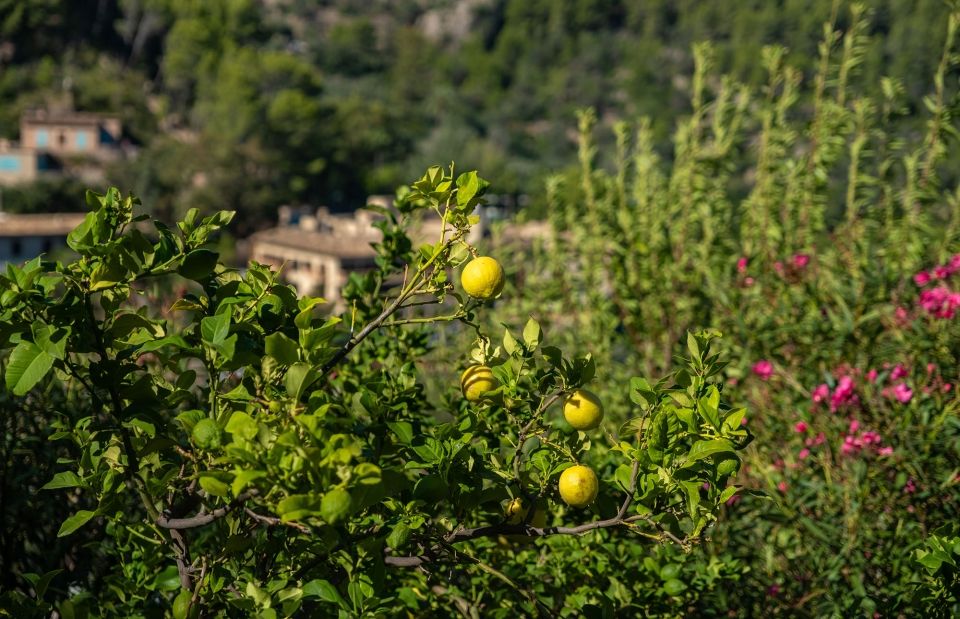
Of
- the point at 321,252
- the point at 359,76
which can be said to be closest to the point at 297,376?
the point at 321,252

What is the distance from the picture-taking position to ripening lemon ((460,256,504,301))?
1.79 meters

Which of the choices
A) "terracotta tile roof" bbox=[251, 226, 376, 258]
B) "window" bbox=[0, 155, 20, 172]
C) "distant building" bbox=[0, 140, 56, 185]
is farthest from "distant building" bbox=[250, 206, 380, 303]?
"window" bbox=[0, 155, 20, 172]

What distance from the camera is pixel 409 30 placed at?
271 ft

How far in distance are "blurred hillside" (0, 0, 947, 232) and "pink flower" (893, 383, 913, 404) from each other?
32421mm

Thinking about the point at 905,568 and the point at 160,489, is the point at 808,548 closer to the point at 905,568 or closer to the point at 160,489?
the point at 905,568

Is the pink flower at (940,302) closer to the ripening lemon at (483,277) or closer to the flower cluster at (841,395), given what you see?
the flower cluster at (841,395)

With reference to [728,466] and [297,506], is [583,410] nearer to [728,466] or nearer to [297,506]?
[728,466]

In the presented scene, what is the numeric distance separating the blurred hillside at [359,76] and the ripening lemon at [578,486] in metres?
34.1

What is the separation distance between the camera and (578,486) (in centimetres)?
174

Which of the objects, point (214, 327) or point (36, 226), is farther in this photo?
point (36, 226)

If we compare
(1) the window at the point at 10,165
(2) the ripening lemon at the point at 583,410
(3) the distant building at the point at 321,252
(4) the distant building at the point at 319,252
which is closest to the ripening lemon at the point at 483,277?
(2) the ripening lemon at the point at 583,410

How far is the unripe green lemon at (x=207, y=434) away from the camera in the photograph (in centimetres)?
155

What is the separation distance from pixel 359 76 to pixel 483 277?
8058 cm

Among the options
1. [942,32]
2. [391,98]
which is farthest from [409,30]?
[942,32]
